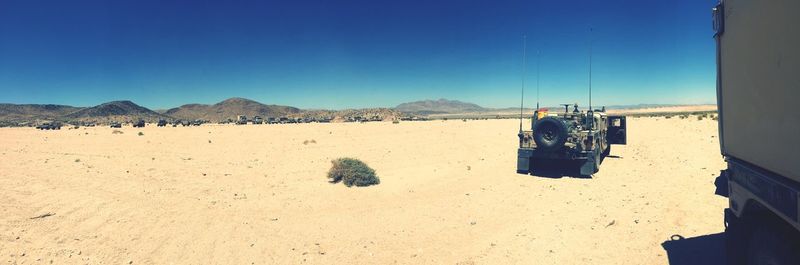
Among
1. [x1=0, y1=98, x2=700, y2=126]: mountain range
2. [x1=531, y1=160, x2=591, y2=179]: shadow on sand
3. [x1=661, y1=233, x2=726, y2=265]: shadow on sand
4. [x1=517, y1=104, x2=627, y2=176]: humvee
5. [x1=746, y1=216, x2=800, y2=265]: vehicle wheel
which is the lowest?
[x1=661, y1=233, x2=726, y2=265]: shadow on sand

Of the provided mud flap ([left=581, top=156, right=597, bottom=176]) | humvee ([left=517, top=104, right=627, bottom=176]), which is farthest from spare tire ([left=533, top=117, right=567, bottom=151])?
mud flap ([left=581, top=156, right=597, bottom=176])

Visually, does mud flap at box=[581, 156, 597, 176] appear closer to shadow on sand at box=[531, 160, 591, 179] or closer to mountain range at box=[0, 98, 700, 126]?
shadow on sand at box=[531, 160, 591, 179]

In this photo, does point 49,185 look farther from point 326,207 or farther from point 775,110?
point 775,110

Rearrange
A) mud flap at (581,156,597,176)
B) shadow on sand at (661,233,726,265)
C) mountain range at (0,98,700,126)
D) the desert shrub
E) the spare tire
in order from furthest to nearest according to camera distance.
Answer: mountain range at (0,98,700,126), mud flap at (581,156,597,176), the desert shrub, the spare tire, shadow on sand at (661,233,726,265)

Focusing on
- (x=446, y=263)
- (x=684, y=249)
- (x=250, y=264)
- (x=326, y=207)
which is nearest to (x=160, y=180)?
(x=326, y=207)

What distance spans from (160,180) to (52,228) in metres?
4.56

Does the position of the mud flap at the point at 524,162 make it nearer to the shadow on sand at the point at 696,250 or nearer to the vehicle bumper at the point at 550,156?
the vehicle bumper at the point at 550,156

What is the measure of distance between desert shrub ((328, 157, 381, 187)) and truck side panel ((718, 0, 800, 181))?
886 cm

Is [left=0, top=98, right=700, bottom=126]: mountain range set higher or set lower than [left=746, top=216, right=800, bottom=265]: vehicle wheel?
higher

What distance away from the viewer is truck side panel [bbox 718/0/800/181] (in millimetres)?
2871

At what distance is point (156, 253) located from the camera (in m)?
6.49

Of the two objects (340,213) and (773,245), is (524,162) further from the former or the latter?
(773,245)

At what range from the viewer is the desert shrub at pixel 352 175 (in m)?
11.9

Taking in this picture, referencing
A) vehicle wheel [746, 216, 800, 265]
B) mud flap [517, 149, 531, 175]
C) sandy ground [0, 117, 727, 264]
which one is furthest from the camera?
mud flap [517, 149, 531, 175]
